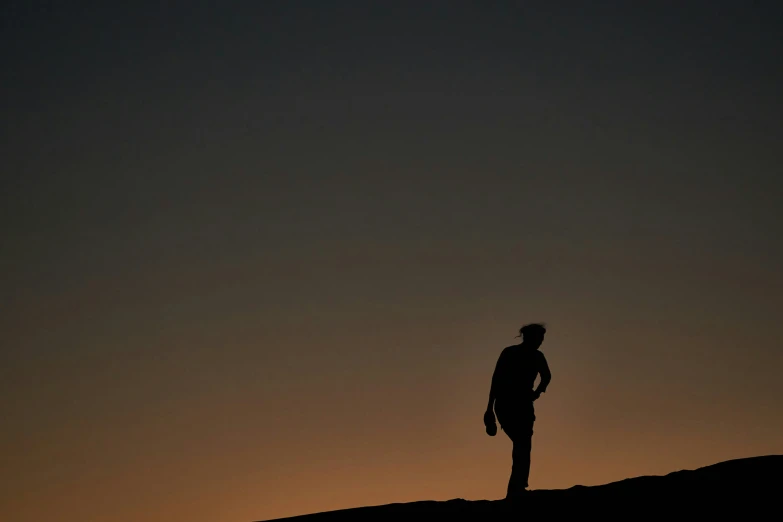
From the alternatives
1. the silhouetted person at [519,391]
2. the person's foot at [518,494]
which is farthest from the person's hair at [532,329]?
the person's foot at [518,494]

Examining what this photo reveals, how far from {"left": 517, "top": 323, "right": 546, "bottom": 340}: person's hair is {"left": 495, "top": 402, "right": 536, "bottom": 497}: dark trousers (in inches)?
35.1

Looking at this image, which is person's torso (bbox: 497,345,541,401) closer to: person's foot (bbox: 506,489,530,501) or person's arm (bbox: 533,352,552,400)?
person's arm (bbox: 533,352,552,400)

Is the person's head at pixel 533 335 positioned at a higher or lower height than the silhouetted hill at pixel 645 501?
higher

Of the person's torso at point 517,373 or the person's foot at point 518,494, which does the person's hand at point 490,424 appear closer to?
the person's torso at point 517,373

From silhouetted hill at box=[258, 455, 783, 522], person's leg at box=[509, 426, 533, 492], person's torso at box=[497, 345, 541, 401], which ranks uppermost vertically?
person's torso at box=[497, 345, 541, 401]

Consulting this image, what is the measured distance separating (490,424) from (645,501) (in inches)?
97.4

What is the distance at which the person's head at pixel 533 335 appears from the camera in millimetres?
12469

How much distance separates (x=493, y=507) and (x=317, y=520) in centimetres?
207

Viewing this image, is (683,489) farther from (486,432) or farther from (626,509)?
(486,432)

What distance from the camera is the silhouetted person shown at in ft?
40.2

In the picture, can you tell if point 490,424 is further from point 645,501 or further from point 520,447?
point 645,501

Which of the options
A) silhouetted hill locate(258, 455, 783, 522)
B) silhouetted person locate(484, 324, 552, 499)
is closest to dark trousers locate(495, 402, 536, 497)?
silhouetted person locate(484, 324, 552, 499)

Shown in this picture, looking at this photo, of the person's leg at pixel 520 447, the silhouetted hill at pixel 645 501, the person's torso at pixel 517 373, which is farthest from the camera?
the person's torso at pixel 517 373

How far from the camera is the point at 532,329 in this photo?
40.9 ft
